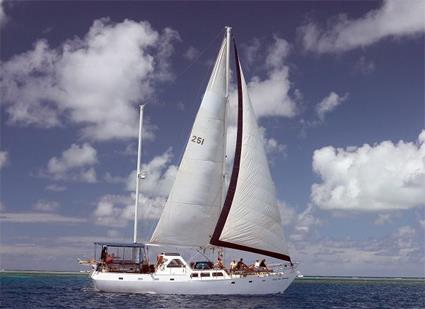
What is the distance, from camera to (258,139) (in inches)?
1934

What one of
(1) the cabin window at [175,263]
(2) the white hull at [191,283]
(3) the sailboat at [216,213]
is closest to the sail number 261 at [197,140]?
(3) the sailboat at [216,213]

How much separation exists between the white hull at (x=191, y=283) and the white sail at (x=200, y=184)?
12.8 feet

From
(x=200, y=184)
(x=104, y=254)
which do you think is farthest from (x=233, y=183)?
(x=104, y=254)

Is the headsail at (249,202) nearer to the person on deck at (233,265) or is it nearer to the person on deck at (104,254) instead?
the person on deck at (233,265)

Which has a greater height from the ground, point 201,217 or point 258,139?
point 258,139

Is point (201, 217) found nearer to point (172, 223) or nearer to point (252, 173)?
point (172, 223)

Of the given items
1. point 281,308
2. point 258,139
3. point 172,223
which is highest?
point 258,139

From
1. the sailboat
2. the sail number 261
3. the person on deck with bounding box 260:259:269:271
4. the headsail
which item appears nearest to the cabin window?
the sailboat

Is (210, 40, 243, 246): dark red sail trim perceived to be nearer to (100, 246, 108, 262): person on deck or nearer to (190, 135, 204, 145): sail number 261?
(190, 135, 204, 145): sail number 261

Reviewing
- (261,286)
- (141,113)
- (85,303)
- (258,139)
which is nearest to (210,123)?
(258,139)

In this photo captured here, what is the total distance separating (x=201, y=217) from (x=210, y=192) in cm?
241

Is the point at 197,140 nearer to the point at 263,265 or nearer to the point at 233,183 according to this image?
the point at 233,183

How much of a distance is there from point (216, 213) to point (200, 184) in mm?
3112

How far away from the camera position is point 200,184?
48.3m
